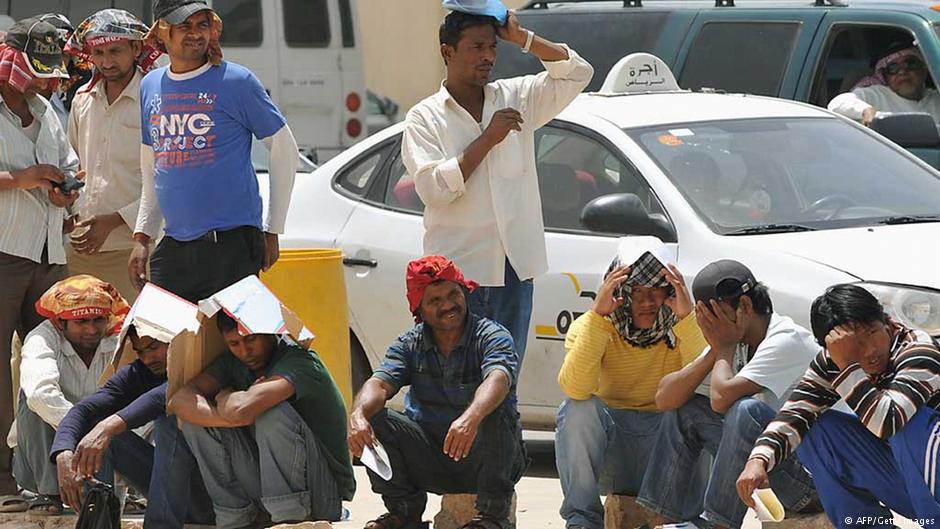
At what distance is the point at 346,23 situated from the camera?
Answer: 1880cm

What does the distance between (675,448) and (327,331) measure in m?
2.26

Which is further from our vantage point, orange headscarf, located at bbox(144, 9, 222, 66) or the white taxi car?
the white taxi car

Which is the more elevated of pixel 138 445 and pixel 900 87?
pixel 900 87

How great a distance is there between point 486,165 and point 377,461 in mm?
1258

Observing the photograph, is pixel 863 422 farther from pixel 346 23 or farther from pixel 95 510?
pixel 346 23

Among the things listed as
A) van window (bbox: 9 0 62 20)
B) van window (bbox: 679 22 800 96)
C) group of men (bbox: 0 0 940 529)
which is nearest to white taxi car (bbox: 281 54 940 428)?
group of men (bbox: 0 0 940 529)

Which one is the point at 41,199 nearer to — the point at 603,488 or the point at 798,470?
the point at 603,488

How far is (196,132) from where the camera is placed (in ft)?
24.5

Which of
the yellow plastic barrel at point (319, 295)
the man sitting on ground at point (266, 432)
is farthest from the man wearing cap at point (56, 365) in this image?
the yellow plastic barrel at point (319, 295)

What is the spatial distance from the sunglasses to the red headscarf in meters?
4.49

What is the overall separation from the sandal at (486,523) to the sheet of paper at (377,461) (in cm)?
32

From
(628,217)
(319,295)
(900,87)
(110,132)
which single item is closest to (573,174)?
(628,217)

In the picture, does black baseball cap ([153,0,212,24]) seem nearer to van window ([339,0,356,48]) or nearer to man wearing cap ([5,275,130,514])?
man wearing cap ([5,275,130,514])

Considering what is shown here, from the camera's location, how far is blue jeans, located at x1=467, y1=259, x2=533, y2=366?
7.49m
